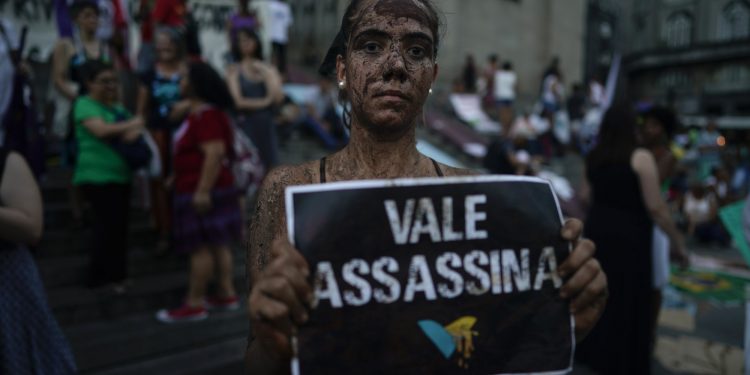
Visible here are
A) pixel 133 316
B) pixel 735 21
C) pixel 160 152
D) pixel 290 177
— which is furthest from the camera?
pixel 735 21

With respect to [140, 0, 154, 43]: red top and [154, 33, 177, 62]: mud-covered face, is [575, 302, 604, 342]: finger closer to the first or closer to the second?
[154, 33, 177, 62]: mud-covered face

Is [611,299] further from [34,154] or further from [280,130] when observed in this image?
[280,130]

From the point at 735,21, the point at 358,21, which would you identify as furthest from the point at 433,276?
the point at 735,21

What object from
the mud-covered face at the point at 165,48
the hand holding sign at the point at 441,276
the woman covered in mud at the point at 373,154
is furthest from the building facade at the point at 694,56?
the hand holding sign at the point at 441,276

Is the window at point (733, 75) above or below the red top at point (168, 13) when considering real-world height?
above

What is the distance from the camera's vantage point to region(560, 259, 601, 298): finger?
4.17 ft

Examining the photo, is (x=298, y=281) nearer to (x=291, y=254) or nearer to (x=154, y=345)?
(x=291, y=254)

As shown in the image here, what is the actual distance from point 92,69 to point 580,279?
4097mm

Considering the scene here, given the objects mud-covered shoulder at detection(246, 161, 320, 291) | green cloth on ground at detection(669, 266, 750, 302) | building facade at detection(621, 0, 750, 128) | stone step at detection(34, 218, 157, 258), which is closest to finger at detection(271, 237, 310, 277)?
mud-covered shoulder at detection(246, 161, 320, 291)

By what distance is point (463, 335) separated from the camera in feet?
4.04

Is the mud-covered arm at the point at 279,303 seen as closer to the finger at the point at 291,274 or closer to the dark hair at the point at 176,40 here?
the finger at the point at 291,274

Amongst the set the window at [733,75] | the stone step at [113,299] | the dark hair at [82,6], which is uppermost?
the window at [733,75]

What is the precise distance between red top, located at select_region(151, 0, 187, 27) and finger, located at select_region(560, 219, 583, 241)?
18.7ft

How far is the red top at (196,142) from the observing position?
4086 millimetres
